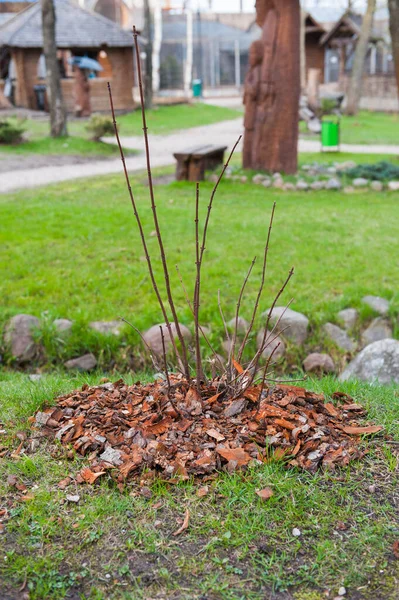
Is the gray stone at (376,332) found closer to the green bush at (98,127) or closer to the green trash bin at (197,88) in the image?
the green bush at (98,127)

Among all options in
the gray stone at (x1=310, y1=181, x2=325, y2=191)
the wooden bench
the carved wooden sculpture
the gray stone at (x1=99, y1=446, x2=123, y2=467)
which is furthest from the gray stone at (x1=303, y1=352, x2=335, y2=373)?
the carved wooden sculpture

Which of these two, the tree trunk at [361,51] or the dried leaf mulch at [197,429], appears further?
the tree trunk at [361,51]

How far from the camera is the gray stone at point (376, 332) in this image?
19.3 feet

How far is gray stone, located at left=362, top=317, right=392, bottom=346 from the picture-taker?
19.3 ft

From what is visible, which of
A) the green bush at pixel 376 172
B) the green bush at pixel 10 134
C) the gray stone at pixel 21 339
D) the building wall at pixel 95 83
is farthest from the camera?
the building wall at pixel 95 83

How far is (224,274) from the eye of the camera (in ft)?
22.1

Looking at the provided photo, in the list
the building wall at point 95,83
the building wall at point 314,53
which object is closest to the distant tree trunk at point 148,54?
the building wall at point 95,83

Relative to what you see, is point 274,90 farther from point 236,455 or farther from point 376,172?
point 236,455

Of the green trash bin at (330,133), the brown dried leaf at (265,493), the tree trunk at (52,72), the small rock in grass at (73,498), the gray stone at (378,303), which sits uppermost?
the tree trunk at (52,72)

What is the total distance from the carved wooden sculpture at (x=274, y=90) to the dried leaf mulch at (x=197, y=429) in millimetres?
8739

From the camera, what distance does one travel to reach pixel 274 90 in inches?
445

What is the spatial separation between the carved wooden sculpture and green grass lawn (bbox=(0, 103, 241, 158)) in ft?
19.3

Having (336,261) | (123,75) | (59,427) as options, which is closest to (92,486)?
(59,427)

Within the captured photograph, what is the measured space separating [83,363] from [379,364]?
239cm
